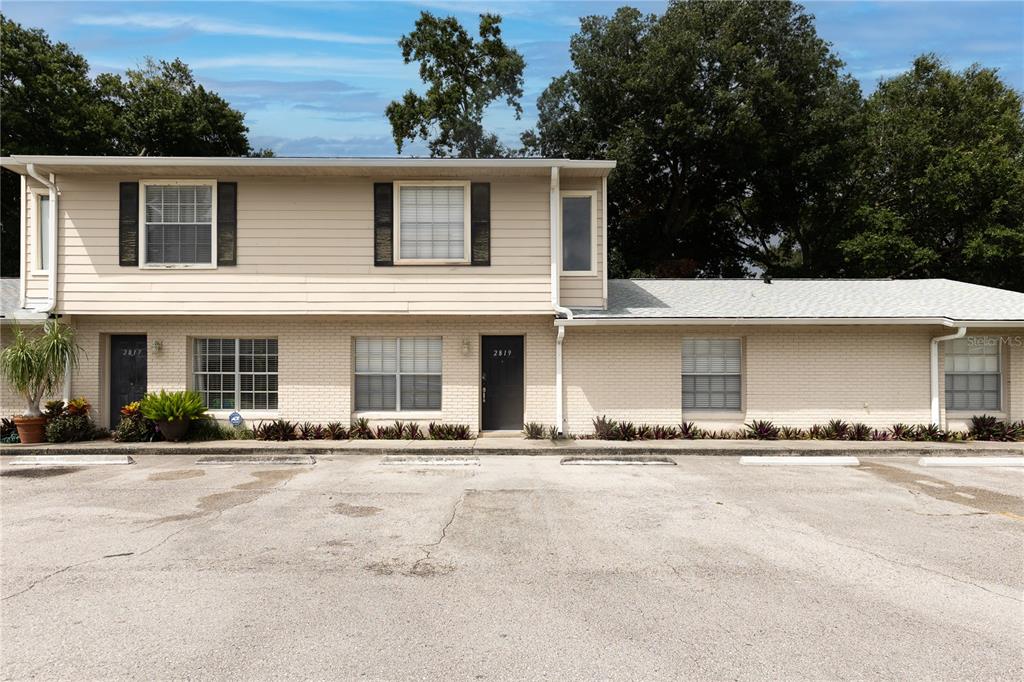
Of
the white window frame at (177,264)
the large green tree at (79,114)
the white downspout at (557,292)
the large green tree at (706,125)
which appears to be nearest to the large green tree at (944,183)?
the large green tree at (706,125)

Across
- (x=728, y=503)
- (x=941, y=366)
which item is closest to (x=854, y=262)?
(x=941, y=366)

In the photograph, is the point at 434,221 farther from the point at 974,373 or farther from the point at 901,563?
the point at 974,373

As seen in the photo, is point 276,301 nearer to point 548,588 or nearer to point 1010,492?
point 548,588

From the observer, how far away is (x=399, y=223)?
1406cm

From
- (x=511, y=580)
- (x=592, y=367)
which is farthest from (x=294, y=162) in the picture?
(x=511, y=580)

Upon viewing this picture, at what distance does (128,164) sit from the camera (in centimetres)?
1350

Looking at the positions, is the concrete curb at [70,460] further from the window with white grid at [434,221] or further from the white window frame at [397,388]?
the window with white grid at [434,221]

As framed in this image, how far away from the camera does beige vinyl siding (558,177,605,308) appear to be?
1453 cm

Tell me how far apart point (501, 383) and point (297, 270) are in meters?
5.13

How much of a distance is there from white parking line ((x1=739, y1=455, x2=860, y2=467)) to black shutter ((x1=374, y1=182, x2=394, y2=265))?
331 inches

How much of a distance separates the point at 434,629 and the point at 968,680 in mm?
3543

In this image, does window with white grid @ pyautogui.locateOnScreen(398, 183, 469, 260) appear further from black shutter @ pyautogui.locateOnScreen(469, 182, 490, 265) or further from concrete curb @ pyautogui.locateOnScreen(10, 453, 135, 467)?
concrete curb @ pyautogui.locateOnScreen(10, 453, 135, 467)

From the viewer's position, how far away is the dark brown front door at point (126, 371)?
Result: 14.6 metres

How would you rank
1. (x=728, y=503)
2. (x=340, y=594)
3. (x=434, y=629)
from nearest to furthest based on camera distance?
1. (x=434, y=629)
2. (x=340, y=594)
3. (x=728, y=503)
